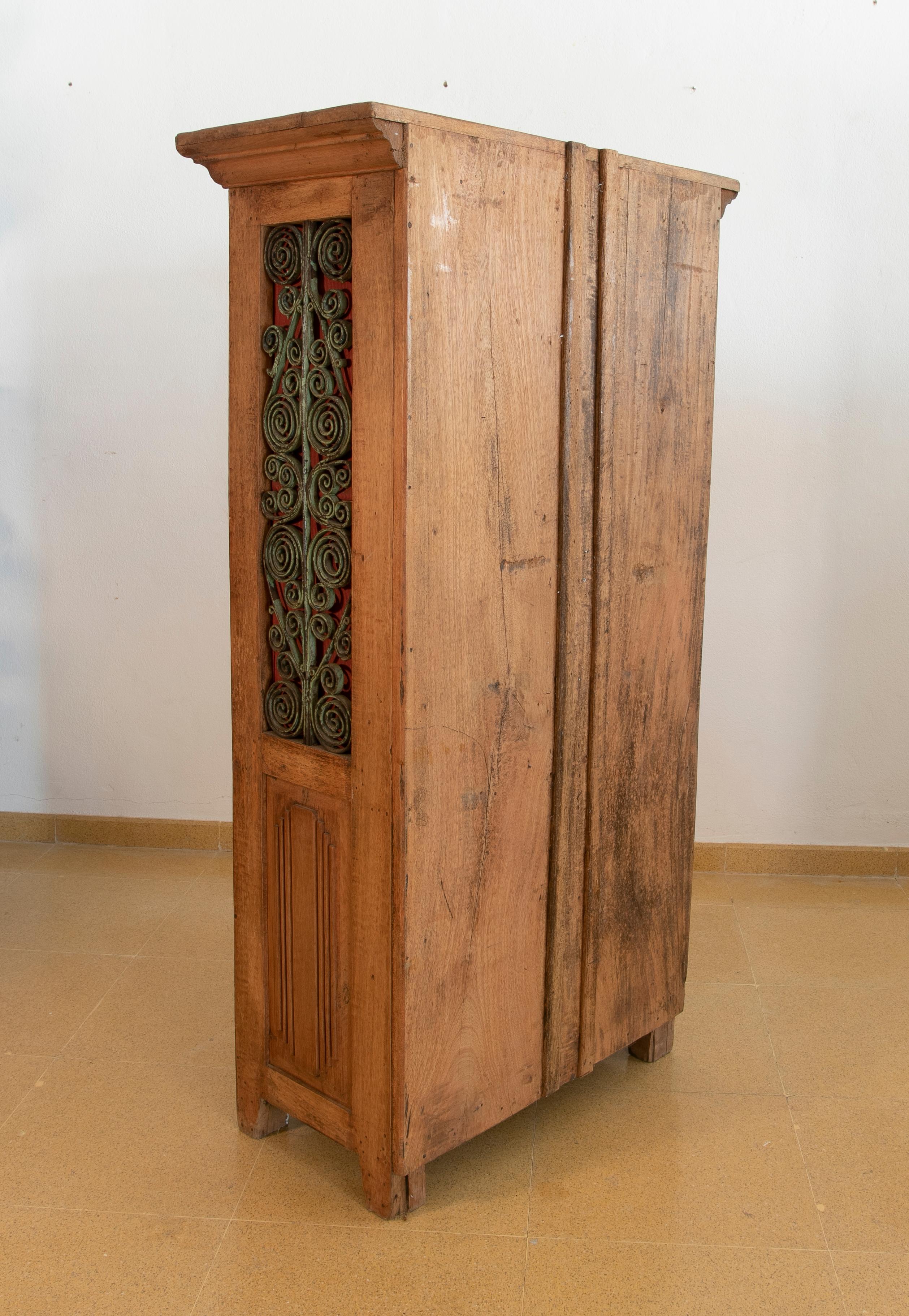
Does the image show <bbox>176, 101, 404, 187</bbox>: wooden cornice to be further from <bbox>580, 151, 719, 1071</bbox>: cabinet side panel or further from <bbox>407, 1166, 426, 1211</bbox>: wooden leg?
<bbox>407, 1166, 426, 1211</bbox>: wooden leg

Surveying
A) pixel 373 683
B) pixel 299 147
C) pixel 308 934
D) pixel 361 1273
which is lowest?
pixel 361 1273

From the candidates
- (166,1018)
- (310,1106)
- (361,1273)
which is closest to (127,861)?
(166,1018)

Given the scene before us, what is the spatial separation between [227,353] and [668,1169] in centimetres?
248

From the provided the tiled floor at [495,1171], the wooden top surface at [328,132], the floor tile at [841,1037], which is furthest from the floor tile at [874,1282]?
the wooden top surface at [328,132]

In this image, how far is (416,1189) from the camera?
2.17 meters

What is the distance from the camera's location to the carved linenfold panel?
7.06ft

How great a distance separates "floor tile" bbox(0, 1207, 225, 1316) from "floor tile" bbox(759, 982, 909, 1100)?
1.28 meters

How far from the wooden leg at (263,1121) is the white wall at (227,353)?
154 cm

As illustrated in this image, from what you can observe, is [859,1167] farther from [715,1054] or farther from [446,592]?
[446,592]

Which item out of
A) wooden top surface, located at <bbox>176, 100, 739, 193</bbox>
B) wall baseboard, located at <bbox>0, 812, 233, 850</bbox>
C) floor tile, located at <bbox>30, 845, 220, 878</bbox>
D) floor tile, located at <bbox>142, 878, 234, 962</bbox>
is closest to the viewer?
wooden top surface, located at <bbox>176, 100, 739, 193</bbox>

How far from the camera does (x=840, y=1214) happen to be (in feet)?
7.10

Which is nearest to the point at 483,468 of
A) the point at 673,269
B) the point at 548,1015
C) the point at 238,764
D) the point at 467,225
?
the point at 467,225

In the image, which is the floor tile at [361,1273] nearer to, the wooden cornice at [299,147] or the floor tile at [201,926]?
the floor tile at [201,926]

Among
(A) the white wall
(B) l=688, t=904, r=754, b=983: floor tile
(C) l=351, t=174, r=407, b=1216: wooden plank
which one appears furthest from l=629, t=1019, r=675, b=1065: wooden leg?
(A) the white wall
